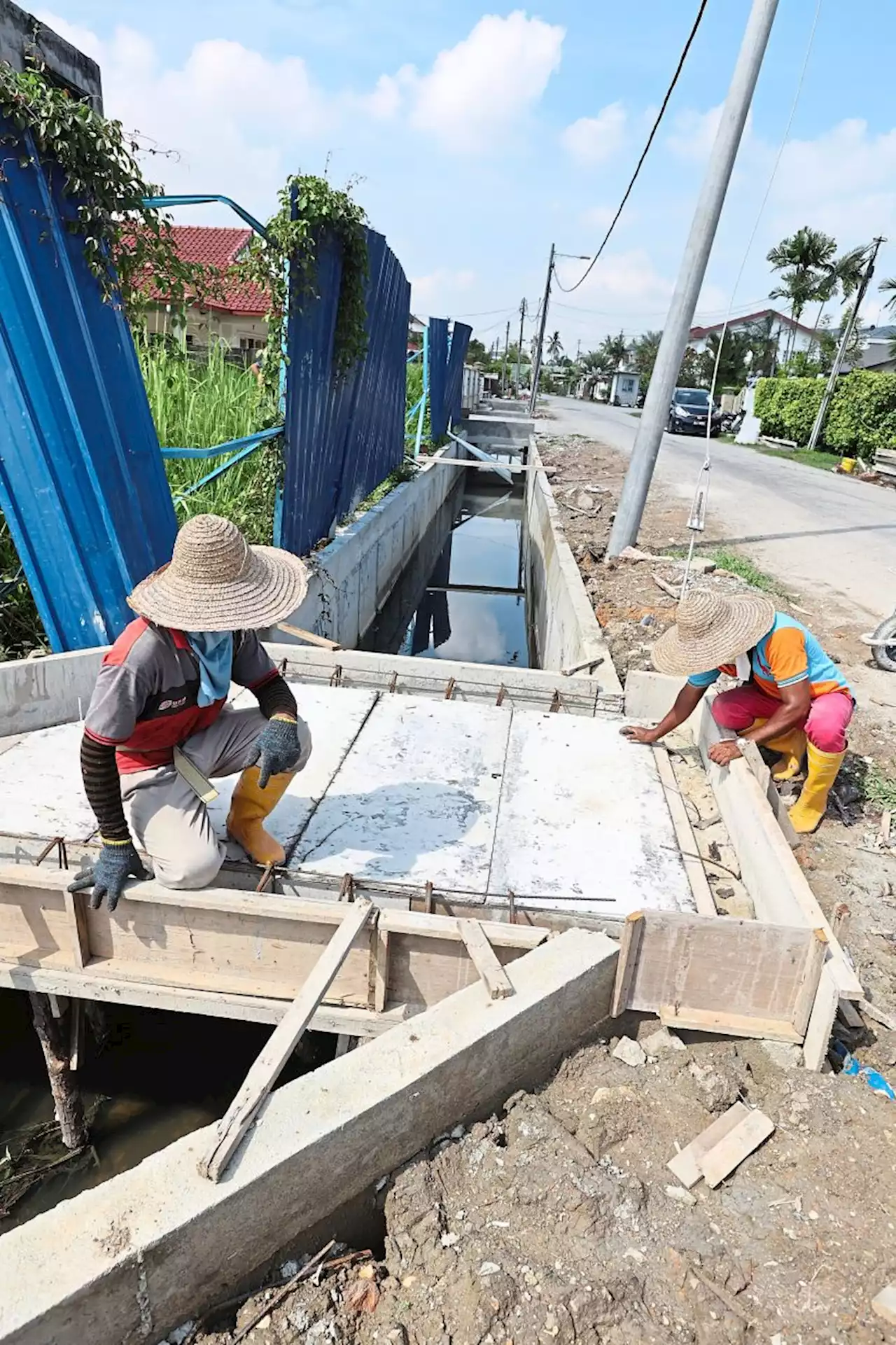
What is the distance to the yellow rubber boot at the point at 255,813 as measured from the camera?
3.30 meters

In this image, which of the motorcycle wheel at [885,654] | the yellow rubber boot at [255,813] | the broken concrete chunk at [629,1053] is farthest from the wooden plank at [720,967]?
the motorcycle wheel at [885,654]

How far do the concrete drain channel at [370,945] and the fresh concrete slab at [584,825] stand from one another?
15 mm

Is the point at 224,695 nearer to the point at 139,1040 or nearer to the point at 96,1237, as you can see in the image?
the point at 96,1237

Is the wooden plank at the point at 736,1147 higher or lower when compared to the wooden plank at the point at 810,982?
lower

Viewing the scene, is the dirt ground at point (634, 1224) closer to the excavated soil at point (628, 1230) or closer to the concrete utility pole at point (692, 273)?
the excavated soil at point (628, 1230)

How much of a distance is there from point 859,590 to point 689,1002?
7148 mm

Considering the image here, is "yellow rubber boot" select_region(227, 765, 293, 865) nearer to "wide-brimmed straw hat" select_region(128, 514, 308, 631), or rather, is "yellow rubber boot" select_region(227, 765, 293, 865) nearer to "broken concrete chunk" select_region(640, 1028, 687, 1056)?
"wide-brimmed straw hat" select_region(128, 514, 308, 631)

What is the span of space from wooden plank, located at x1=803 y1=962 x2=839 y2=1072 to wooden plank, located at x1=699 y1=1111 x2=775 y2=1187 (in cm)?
30

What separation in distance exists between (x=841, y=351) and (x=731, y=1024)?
26.9 meters

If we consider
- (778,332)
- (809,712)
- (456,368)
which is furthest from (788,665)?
(778,332)

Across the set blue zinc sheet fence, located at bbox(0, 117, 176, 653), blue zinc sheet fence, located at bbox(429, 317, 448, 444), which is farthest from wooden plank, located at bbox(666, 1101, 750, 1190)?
blue zinc sheet fence, located at bbox(429, 317, 448, 444)

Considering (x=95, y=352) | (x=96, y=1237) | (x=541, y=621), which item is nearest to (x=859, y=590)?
(x=541, y=621)

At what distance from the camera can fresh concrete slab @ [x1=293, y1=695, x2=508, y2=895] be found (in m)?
3.43

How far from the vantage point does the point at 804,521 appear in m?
12.6
